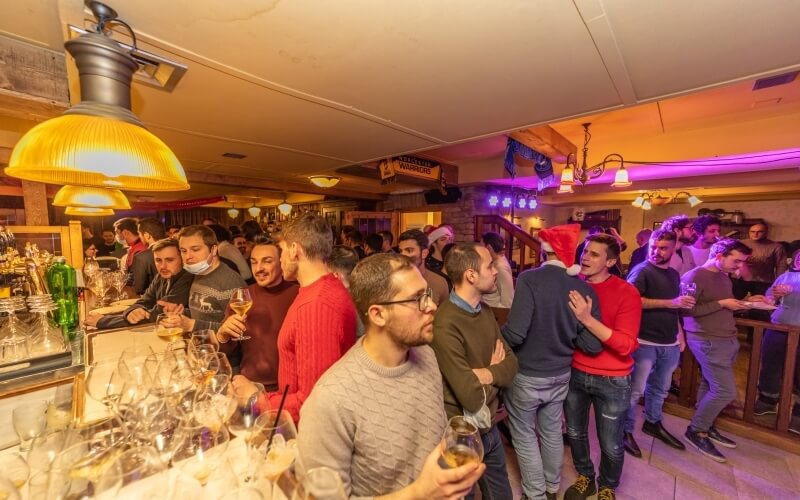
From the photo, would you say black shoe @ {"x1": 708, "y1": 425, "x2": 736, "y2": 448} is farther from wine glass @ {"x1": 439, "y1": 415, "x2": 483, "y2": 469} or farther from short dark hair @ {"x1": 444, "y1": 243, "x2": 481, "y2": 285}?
wine glass @ {"x1": 439, "y1": 415, "x2": 483, "y2": 469}

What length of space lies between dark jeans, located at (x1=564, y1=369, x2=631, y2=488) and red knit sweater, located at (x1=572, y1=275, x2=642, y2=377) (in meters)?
0.07

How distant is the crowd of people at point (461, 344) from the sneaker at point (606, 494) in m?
0.01

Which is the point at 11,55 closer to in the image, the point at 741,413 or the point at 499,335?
the point at 499,335

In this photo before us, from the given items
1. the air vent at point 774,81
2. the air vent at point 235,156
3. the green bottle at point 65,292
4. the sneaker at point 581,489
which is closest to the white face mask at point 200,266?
the green bottle at point 65,292

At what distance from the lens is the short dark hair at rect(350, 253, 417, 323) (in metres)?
1.36

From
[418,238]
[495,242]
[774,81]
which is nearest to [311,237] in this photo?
[418,238]

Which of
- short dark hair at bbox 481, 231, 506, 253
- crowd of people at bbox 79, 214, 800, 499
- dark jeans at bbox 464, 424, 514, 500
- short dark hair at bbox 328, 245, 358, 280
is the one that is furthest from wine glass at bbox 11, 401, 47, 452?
short dark hair at bbox 481, 231, 506, 253

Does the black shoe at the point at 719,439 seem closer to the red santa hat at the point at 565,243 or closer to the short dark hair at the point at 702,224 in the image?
the red santa hat at the point at 565,243

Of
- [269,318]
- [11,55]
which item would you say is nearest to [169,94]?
[11,55]

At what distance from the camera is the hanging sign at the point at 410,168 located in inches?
185

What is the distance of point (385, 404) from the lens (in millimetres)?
1228

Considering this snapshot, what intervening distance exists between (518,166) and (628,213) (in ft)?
25.8

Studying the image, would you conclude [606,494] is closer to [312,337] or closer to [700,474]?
[700,474]

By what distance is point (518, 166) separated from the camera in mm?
6359
